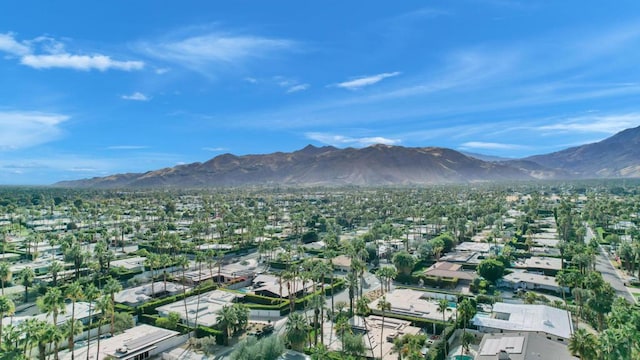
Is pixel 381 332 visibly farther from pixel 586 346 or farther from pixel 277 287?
pixel 277 287

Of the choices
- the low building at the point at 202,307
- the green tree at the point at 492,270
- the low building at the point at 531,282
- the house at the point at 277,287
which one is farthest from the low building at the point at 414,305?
the low building at the point at 202,307

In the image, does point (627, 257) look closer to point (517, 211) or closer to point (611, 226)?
point (611, 226)

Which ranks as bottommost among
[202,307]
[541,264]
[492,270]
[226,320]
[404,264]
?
[202,307]

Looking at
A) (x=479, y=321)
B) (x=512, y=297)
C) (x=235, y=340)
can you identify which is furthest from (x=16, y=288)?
(x=512, y=297)

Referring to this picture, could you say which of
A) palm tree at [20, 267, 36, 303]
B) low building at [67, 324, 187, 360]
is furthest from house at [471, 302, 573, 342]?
palm tree at [20, 267, 36, 303]

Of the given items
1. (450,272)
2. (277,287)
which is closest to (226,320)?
(277,287)

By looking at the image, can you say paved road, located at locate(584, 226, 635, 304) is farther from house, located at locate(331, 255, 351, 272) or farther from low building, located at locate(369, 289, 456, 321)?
house, located at locate(331, 255, 351, 272)
